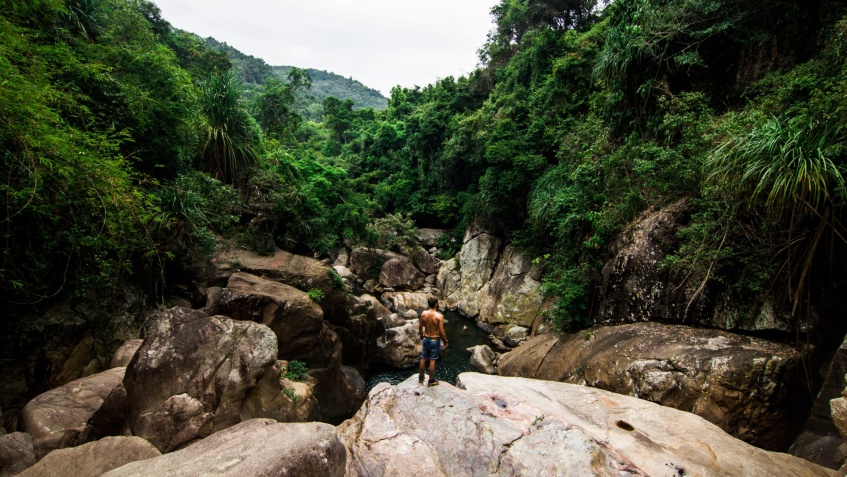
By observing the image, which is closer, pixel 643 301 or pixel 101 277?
pixel 101 277

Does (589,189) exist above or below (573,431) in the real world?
above

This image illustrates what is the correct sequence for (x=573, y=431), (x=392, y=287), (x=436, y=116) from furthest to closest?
1. (x=436, y=116)
2. (x=392, y=287)
3. (x=573, y=431)

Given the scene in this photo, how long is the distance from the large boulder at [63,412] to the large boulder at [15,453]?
1.07 feet

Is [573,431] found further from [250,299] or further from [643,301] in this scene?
[250,299]

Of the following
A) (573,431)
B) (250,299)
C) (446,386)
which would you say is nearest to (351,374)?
(250,299)

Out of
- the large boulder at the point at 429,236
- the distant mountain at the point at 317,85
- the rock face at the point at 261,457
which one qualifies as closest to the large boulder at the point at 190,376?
the rock face at the point at 261,457

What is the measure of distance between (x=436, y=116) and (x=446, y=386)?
2379 centimetres

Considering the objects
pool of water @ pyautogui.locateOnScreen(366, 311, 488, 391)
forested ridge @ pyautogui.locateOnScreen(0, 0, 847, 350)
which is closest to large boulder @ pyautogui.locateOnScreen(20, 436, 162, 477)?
forested ridge @ pyautogui.locateOnScreen(0, 0, 847, 350)

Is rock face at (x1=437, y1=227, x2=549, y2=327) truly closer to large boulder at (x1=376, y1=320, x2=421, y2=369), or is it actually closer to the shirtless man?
large boulder at (x1=376, y1=320, x2=421, y2=369)

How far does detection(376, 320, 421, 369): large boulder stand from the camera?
12383mm

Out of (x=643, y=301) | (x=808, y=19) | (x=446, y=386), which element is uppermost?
(x=808, y=19)

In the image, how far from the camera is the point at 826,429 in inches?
179

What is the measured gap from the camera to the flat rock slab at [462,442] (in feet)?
13.0

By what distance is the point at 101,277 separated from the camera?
238 inches
